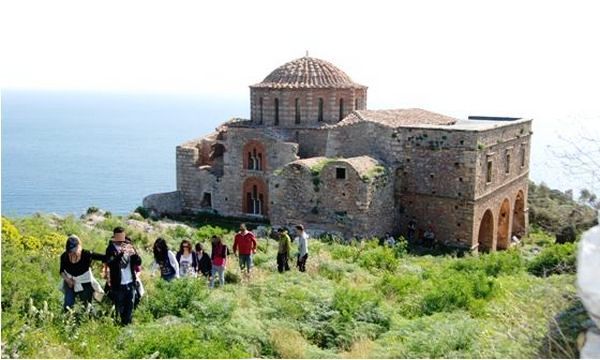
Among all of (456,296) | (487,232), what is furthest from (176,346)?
(487,232)

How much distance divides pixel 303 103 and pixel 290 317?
17911 millimetres

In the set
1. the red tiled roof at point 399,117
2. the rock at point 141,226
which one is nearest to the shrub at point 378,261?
the rock at point 141,226

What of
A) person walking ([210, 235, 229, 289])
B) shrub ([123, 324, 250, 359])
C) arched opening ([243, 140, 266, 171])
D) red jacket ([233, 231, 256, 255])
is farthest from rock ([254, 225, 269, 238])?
shrub ([123, 324, 250, 359])

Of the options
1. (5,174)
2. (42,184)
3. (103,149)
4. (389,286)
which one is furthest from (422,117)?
(103,149)

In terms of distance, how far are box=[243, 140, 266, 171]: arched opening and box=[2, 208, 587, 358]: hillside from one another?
1329 cm

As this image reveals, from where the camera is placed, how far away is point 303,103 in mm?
26422

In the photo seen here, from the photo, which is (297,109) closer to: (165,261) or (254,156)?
(254,156)

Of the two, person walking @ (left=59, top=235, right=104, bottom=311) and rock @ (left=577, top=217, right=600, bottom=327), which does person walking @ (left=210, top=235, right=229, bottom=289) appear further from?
rock @ (left=577, top=217, right=600, bottom=327)

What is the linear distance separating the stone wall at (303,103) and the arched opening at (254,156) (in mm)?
1193

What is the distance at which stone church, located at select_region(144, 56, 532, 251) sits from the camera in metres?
21.5

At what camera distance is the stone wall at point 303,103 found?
26406 mm

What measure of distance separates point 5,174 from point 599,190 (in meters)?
90.3

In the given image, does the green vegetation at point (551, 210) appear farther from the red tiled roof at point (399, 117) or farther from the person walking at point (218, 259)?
the person walking at point (218, 259)

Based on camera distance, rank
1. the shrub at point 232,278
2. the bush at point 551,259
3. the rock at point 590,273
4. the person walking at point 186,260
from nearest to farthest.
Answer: the rock at point 590,273 < the person walking at point 186,260 < the shrub at point 232,278 < the bush at point 551,259
